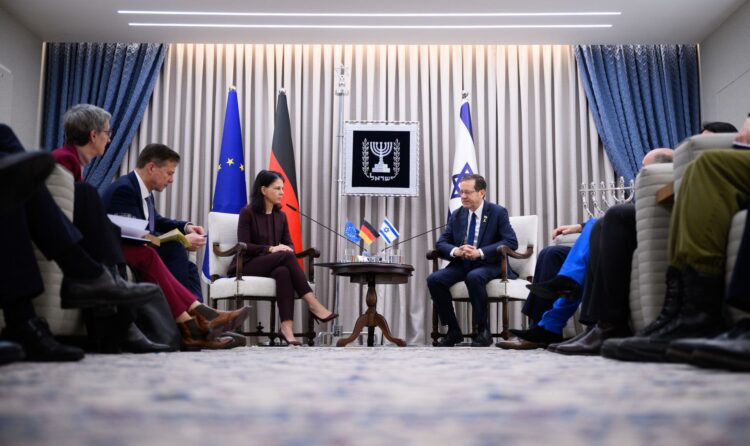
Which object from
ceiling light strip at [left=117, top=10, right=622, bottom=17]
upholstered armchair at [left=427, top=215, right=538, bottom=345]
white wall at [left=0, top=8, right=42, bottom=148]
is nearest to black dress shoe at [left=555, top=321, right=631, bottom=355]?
upholstered armchair at [left=427, top=215, right=538, bottom=345]

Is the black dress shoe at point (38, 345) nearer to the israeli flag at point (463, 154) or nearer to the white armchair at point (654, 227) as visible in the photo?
the white armchair at point (654, 227)

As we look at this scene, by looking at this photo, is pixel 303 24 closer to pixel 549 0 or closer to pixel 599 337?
pixel 549 0

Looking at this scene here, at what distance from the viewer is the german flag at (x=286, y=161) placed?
6094 millimetres

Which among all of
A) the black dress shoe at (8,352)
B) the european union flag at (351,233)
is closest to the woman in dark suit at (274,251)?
the european union flag at (351,233)

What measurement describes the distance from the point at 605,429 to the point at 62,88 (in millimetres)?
6680

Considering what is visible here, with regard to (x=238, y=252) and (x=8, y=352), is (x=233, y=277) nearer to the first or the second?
(x=238, y=252)

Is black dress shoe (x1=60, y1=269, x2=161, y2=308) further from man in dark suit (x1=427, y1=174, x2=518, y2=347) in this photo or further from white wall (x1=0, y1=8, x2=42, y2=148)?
white wall (x1=0, y1=8, x2=42, y2=148)

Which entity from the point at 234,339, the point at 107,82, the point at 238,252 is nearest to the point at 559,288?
the point at 234,339

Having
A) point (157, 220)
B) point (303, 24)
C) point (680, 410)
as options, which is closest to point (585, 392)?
point (680, 410)

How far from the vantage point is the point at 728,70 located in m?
5.99

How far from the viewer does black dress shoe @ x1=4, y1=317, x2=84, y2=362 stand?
6.15 feet

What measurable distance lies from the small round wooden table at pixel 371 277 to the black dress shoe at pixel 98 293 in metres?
2.81

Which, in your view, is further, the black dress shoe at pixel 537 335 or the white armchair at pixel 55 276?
the black dress shoe at pixel 537 335

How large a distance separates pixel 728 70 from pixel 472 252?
9.06ft
